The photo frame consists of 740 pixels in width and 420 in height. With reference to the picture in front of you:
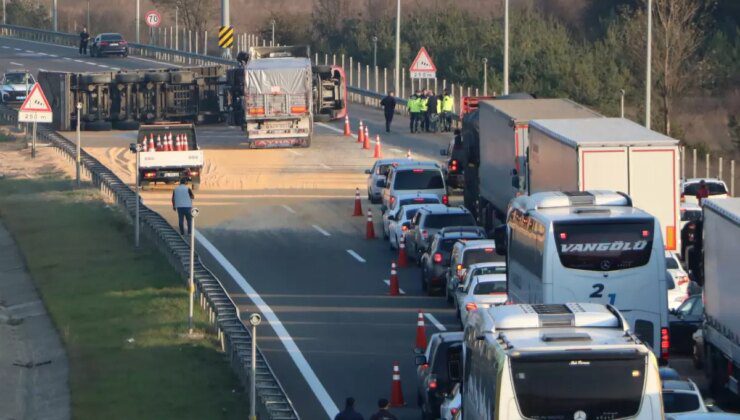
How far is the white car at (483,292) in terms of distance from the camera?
27.4 metres

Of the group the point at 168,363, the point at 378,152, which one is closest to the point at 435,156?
the point at 378,152

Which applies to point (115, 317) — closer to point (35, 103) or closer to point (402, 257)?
point (402, 257)

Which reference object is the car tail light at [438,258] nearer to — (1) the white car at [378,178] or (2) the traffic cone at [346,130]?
(1) the white car at [378,178]

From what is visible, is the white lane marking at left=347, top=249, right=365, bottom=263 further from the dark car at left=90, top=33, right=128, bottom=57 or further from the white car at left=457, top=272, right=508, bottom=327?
the dark car at left=90, top=33, right=128, bottom=57

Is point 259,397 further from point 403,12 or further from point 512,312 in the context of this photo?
point 403,12

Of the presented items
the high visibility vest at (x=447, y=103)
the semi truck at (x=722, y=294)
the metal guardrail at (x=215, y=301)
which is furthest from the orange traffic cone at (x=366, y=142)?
the semi truck at (x=722, y=294)

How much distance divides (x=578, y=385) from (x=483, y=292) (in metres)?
12.7

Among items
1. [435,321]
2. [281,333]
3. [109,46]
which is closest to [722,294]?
[435,321]

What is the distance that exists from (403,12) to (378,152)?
5025 centimetres

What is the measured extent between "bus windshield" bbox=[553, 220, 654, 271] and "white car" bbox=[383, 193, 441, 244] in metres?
15.5

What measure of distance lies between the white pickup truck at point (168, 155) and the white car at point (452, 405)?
26.0 meters

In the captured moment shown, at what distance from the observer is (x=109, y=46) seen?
8631 cm

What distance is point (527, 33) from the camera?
77625mm

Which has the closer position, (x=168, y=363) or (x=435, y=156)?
(x=168, y=363)
